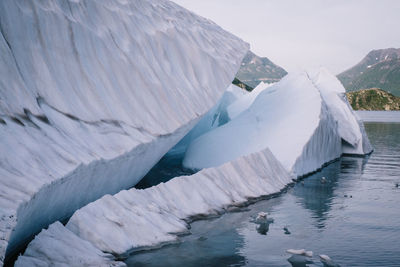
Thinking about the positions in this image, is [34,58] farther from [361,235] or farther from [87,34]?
[361,235]

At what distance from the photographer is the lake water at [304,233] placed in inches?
198

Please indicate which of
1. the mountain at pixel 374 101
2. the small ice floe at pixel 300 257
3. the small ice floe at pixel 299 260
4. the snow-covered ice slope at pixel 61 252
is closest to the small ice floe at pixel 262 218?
the small ice floe at pixel 300 257

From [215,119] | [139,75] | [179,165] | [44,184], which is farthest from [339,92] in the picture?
[44,184]

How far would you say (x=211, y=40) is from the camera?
12109 millimetres

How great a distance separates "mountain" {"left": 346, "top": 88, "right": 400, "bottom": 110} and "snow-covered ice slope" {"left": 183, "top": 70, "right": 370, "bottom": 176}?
9748 cm

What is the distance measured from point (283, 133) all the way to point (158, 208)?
6.34 metres

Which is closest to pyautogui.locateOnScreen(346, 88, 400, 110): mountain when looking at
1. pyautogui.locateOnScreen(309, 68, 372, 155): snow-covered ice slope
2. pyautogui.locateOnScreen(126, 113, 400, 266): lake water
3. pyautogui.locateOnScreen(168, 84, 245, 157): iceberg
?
pyautogui.locateOnScreen(309, 68, 372, 155): snow-covered ice slope

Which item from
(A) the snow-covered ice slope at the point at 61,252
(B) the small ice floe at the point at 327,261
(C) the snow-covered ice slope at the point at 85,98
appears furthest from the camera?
(B) the small ice floe at the point at 327,261

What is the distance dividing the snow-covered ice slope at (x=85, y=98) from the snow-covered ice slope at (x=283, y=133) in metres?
1.74

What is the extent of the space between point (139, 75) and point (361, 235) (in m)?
5.00

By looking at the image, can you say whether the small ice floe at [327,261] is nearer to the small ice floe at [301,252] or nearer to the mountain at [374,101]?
the small ice floe at [301,252]

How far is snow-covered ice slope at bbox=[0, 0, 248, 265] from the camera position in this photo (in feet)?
15.3

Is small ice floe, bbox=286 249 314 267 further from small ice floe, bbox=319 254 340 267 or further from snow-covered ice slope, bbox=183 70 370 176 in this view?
snow-covered ice slope, bbox=183 70 370 176

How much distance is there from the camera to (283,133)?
11.6m
